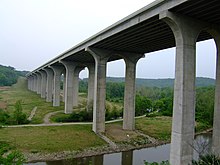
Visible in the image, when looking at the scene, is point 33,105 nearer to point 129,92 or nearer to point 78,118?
point 78,118

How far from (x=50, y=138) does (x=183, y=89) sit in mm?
14446

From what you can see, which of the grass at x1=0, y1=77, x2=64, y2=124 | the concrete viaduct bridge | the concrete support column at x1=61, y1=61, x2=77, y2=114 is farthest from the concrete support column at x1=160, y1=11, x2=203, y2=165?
the concrete support column at x1=61, y1=61, x2=77, y2=114

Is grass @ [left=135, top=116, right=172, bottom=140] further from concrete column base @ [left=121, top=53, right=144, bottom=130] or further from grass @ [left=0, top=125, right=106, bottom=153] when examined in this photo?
grass @ [left=0, top=125, right=106, bottom=153]

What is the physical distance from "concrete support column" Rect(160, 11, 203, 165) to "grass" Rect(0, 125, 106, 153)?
30.9ft

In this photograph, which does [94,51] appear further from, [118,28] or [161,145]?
[161,145]

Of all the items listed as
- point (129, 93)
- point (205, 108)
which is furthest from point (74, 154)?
point (205, 108)

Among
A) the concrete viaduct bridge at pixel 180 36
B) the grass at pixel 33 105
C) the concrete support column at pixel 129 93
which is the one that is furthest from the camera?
the grass at pixel 33 105

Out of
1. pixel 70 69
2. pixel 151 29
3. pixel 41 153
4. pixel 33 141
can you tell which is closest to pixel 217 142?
pixel 151 29

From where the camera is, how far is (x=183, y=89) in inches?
575

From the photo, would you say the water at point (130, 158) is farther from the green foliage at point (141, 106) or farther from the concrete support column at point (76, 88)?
the concrete support column at point (76, 88)

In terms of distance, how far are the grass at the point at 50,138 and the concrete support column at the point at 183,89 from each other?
9428 millimetres

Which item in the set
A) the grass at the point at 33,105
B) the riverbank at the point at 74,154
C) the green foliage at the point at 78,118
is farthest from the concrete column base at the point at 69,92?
the riverbank at the point at 74,154

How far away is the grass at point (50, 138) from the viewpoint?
20.5 meters

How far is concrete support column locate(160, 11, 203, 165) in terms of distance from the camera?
14.6m
